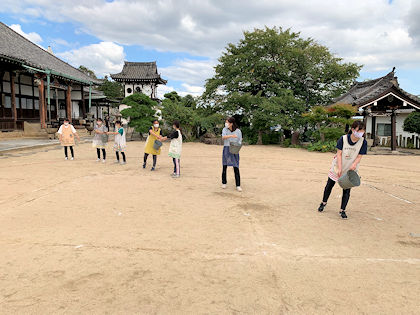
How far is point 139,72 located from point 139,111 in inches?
829

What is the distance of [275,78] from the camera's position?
2005cm

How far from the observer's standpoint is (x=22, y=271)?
263cm

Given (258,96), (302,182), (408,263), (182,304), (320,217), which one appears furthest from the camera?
(258,96)

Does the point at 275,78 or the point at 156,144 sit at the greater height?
the point at 275,78

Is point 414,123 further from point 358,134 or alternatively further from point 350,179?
point 350,179

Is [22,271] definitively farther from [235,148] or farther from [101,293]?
[235,148]

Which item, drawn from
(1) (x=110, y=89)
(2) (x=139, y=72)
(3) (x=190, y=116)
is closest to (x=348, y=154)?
(3) (x=190, y=116)

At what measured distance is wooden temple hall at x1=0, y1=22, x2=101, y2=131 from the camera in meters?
16.6

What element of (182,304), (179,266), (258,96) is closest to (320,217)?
(179,266)

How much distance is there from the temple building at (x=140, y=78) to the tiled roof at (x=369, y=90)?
24.4 m

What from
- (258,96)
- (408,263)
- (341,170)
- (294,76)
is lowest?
(408,263)

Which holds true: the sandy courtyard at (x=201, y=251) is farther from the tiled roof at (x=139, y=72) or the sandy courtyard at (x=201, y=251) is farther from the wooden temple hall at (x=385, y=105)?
the tiled roof at (x=139, y=72)

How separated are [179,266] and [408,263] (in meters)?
2.49

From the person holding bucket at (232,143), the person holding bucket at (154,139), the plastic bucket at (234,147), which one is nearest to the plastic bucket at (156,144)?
the person holding bucket at (154,139)
